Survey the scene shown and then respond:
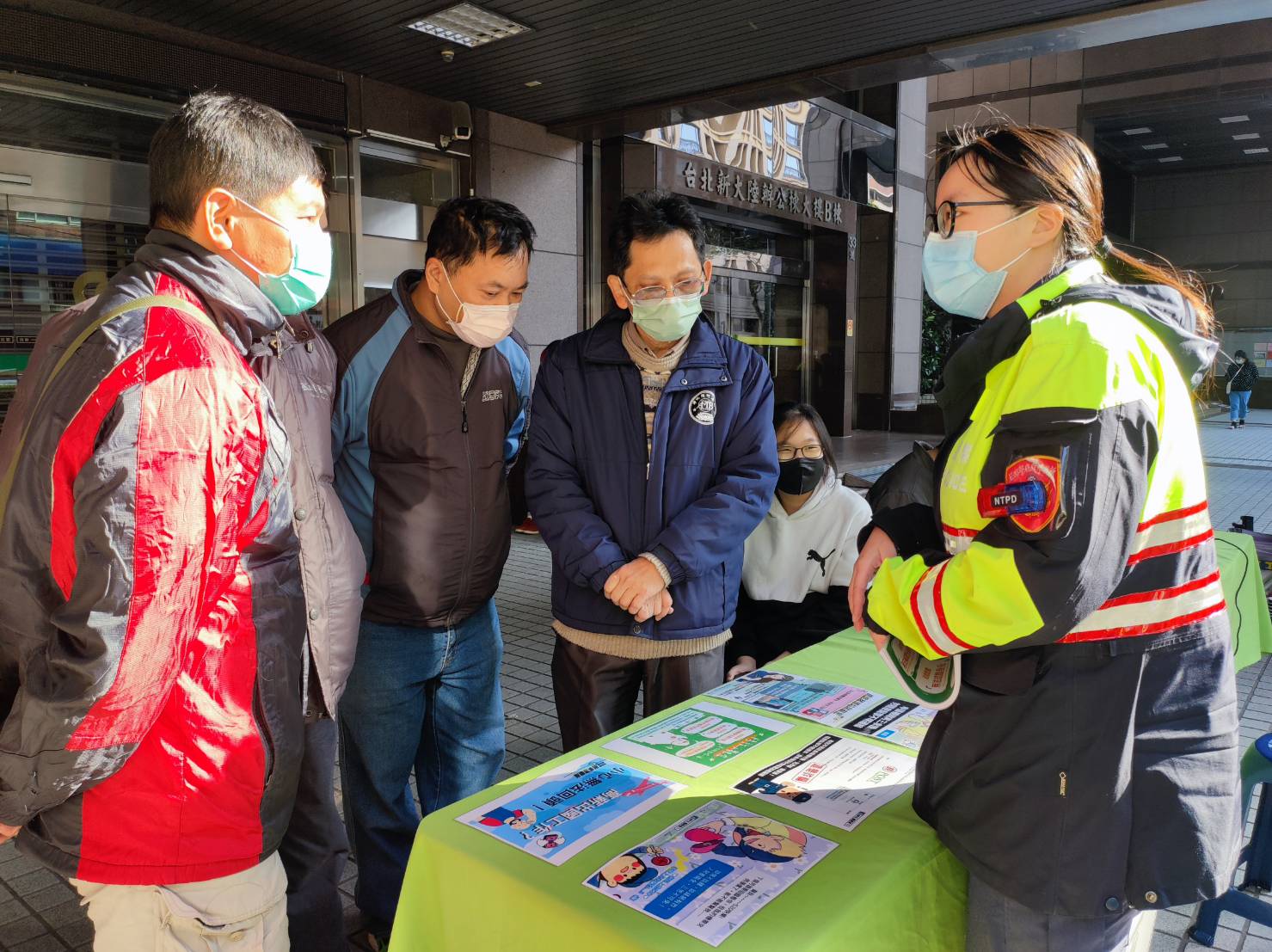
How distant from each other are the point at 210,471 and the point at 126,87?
193 inches

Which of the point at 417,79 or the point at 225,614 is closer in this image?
the point at 225,614

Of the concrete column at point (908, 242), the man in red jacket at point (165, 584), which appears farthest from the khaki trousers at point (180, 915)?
the concrete column at point (908, 242)

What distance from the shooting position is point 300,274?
5.66ft

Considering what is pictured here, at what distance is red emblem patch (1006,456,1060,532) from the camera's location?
109cm

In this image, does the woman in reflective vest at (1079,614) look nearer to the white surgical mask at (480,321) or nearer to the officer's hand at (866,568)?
the officer's hand at (866,568)

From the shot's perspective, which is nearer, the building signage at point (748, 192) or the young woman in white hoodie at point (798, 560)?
the young woman in white hoodie at point (798, 560)

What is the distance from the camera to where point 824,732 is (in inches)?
74.3

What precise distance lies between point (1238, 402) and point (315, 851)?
20.5 m

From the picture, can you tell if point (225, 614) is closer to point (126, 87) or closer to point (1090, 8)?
point (126, 87)

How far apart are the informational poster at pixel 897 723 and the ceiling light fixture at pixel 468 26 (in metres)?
4.55

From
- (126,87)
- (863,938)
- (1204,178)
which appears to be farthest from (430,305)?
(1204,178)

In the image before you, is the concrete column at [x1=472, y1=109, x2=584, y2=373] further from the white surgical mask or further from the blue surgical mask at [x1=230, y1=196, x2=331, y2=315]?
the blue surgical mask at [x1=230, y1=196, x2=331, y2=315]

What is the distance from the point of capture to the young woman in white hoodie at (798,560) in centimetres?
305

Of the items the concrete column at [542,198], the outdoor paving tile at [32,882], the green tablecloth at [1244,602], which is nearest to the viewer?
the outdoor paving tile at [32,882]
